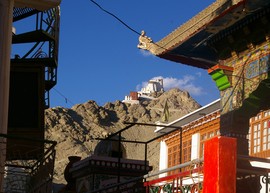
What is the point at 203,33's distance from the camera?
14.8 meters

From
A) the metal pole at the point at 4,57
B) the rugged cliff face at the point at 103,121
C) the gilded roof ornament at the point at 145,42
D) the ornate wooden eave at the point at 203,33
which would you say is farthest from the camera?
the rugged cliff face at the point at 103,121

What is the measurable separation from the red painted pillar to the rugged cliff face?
240 ft

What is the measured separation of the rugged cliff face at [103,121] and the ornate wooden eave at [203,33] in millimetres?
62655

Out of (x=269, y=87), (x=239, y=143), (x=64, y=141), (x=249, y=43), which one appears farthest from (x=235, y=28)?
(x=64, y=141)

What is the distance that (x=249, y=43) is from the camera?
13992 millimetres

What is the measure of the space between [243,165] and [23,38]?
36.9 ft

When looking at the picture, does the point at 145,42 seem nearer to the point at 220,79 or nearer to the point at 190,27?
the point at 190,27

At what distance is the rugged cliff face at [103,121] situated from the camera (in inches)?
3371

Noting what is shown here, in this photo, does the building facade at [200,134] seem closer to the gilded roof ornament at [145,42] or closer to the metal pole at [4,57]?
the gilded roof ornament at [145,42]

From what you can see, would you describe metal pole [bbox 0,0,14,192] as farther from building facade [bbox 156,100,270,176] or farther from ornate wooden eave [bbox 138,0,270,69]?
building facade [bbox 156,100,270,176]

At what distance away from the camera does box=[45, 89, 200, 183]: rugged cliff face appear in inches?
3371

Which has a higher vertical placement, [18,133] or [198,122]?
[198,122]

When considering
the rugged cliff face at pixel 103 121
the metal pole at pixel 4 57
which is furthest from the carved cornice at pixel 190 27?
the rugged cliff face at pixel 103 121

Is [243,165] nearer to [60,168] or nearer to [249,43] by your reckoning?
[249,43]
